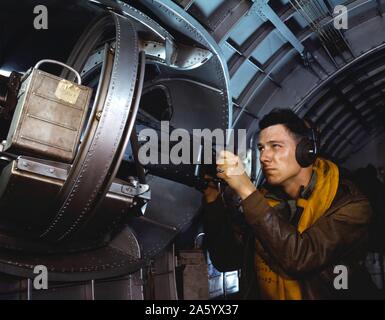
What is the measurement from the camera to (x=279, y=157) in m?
2.39

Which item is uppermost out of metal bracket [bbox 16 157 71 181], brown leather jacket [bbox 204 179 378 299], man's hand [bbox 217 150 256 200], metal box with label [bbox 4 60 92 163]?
metal box with label [bbox 4 60 92 163]

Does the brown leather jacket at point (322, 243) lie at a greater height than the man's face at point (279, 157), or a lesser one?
lesser

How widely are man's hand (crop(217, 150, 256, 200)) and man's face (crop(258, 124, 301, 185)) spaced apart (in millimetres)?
306

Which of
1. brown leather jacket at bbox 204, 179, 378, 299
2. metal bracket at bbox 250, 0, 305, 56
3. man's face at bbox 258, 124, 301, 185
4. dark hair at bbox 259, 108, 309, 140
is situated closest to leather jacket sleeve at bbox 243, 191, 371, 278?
brown leather jacket at bbox 204, 179, 378, 299

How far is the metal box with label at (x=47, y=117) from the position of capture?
2012mm

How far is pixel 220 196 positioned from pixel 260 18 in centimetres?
274

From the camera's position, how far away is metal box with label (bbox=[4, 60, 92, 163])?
2.01m

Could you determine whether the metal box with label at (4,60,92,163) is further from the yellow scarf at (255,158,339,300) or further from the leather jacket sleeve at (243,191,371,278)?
the yellow scarf at (255,158,339,300)

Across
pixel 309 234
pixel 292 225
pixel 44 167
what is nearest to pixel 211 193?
pixel 292 225

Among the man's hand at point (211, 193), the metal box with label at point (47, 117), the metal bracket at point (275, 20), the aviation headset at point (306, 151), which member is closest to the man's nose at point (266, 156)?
the aviation headset at point (306, 151)

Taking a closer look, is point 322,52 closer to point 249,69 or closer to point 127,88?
point 249,69

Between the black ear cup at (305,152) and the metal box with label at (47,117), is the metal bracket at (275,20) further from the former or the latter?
the metal box with label at (47,117)

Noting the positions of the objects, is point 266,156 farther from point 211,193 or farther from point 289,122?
point 211,193

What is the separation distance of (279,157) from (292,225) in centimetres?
47
